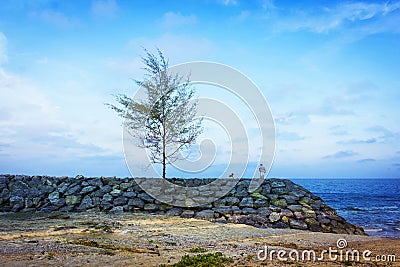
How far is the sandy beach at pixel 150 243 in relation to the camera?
541 centimetres

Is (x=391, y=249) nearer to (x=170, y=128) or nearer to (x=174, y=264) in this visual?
(x=174, y=264)

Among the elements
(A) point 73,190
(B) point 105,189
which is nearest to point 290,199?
(B) point 105,189

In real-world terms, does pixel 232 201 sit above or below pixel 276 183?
below

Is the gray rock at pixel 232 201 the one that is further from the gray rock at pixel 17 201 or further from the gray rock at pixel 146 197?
the gray rock at pixel 17 201

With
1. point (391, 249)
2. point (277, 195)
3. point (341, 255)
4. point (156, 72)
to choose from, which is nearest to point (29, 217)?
point (156, 72)

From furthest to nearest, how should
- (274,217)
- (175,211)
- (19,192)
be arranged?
1. (19,192)
2. (175,211)
3. (274,217)

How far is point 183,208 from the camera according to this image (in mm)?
11836

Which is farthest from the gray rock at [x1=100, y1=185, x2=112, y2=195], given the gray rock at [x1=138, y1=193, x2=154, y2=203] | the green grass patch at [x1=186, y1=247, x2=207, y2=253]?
the green grass patch at [x1=186, y1=247, x2=207, y2=253]

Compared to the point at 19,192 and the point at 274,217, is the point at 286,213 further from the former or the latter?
the point at 19,192

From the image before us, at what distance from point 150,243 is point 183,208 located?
193 inches

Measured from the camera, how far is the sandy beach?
17.8ft

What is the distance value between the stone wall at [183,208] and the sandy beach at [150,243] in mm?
1071

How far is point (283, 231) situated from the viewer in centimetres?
949

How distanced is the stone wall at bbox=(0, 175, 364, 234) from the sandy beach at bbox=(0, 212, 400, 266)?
1071mm
